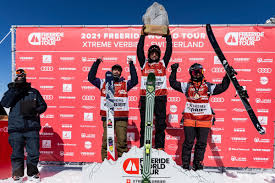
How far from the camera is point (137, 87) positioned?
12.1 feet

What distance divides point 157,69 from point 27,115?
237 centimetres

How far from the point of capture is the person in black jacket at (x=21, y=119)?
269cm

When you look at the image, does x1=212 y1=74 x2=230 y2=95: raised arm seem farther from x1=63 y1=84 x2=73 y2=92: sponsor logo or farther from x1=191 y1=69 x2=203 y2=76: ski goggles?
x1=63 y1=84 x2=73 y2=92: sponsor logo

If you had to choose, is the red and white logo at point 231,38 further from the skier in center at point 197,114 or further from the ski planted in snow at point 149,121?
the ski planted in snow at point 149,121

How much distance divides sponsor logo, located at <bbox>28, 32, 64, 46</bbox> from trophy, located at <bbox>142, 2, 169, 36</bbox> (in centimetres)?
221

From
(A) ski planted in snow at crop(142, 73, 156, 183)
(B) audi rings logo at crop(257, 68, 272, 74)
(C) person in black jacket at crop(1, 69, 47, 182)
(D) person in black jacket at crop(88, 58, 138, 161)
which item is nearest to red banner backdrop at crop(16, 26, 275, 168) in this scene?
(B) audi rings logo at crop(257, 68, 272, 74)

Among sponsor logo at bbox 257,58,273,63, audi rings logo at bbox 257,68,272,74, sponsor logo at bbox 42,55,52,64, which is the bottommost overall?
audi rings logo at bbox 257,68,272,74

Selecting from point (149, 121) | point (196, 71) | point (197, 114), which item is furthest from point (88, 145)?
point (196, 71)

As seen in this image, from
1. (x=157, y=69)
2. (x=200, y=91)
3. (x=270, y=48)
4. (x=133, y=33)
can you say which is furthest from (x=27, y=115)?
(x=270, y=48)

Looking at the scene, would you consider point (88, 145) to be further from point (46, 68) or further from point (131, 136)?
point (46, 68)

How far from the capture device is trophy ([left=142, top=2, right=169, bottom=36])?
2.68 metres

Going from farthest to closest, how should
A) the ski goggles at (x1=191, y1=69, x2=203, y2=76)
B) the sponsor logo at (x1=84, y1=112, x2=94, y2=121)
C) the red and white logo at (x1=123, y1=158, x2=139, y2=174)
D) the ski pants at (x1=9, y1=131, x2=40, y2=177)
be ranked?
the sponsor logo at (x1=84, y1=112, x2=94, y2=121), the ski pants at (x1=9, y1=131, x2=40, y2=177), the ski goggles at (x1=191, y1=69, x2=203, y2=76), the red and white logo at (x1=123, y1=158, x2=139, y2=174)

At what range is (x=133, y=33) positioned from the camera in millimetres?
3674

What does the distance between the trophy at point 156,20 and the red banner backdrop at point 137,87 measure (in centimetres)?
91
